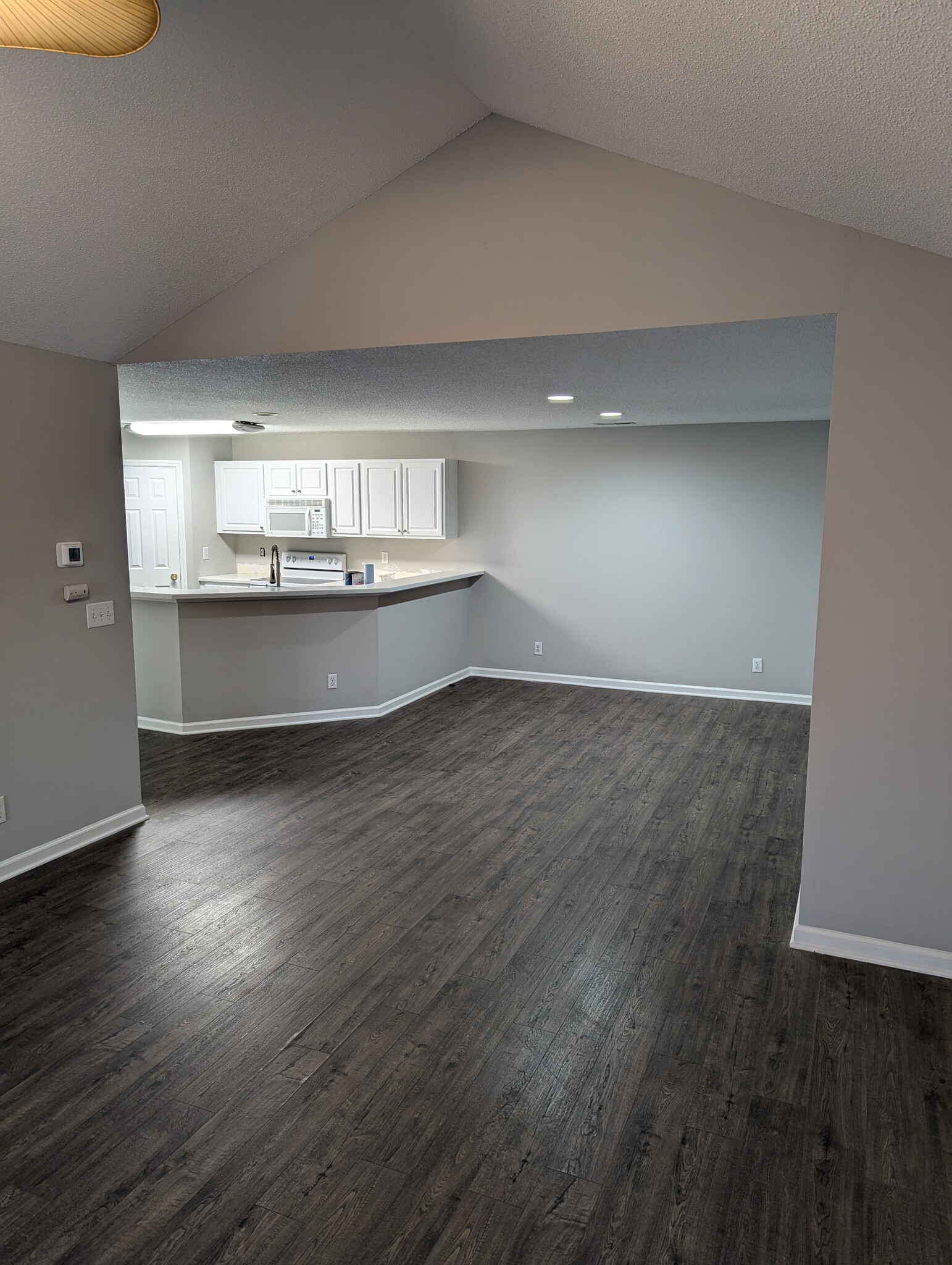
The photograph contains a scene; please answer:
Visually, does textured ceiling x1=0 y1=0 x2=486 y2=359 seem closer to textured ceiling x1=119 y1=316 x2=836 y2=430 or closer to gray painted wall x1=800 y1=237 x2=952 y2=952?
textured ceiling x1=119 y1=316 x2=836 y2=430

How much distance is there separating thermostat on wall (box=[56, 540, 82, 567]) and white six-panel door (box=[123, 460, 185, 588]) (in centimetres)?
486

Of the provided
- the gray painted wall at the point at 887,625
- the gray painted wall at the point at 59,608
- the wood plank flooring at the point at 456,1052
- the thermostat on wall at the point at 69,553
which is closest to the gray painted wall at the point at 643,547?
the wood plank flooring at the point at 456,1052

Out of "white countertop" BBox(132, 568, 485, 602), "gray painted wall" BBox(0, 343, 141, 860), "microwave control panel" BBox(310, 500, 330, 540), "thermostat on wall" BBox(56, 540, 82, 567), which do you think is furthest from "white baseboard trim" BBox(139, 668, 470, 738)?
"thermostat on wall" BBox(56, 540, 82, 567)

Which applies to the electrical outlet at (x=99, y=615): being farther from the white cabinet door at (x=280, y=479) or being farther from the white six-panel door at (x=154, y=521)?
the white six-panel door at (x=154, y=521)

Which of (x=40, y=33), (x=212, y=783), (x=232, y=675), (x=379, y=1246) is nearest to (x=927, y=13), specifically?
(x=40, y=33)

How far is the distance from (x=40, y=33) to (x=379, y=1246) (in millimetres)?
2557

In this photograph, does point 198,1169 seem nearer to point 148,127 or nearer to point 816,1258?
point 816,1258

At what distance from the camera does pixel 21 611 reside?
11.8 feet

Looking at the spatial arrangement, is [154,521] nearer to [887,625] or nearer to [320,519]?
[320,519]

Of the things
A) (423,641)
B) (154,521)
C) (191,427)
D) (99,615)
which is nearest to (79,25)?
(99,615)

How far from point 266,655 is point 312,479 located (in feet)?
8.47

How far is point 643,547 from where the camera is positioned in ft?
23.6

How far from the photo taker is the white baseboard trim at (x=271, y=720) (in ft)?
19.4

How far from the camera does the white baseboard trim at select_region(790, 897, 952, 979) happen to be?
296 cm
